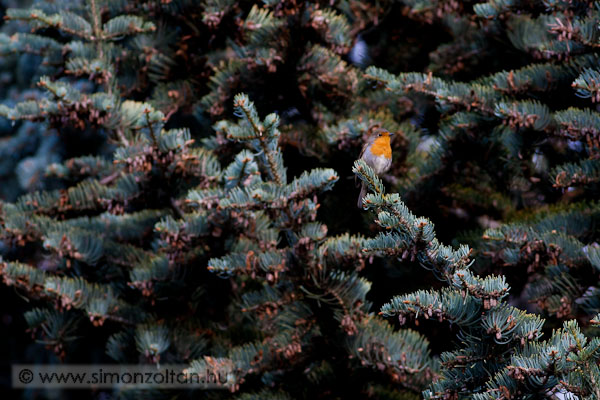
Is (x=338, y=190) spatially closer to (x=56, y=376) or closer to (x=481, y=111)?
(x=481, y=111)

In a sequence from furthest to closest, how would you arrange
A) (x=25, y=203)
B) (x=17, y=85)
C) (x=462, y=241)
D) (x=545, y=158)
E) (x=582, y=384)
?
1. (x=17, y=85)
2. (x=545, y=158)
3. (x=25, y=203)
4. (x=462, y=241)
5. (x=582, y=384)

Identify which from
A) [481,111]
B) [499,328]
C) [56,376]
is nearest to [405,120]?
[481,111]

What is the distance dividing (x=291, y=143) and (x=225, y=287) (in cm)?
76

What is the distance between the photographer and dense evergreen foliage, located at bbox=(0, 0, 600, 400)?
2.30m

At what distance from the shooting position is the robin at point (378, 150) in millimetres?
2574

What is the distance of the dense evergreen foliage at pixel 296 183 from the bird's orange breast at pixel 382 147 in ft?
0.26

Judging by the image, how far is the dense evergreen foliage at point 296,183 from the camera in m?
2.30

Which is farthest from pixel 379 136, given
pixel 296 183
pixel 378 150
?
pixel 296 183

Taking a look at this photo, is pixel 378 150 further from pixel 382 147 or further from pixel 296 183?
pixel 296 183

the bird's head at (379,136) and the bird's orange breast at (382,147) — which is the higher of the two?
the bird's head at (379,136)

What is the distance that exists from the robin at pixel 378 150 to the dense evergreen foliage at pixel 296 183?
68mm

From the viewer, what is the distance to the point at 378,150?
8.70 ft

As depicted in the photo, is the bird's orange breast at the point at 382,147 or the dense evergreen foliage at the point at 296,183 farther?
the bird's orange breast at the point at 382,147

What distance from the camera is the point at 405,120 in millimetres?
3152
